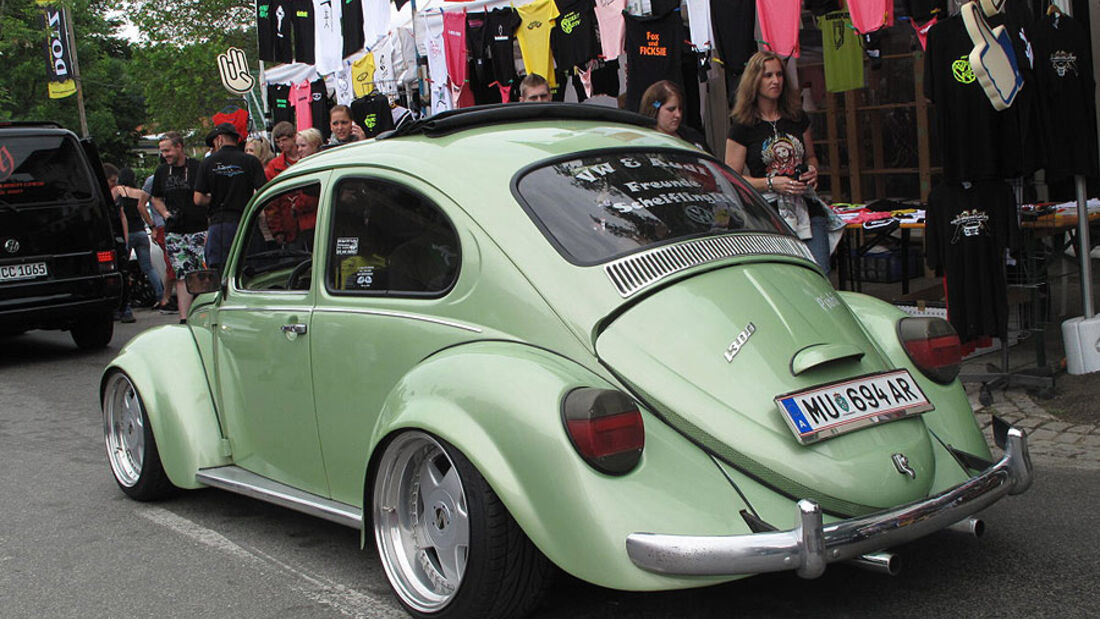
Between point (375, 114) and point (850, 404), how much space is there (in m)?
10.8

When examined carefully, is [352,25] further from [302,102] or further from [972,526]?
[972,526]

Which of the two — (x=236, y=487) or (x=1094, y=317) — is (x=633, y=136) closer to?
(x=236, y=487)

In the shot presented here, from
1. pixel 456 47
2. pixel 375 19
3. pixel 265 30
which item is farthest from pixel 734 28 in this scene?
pixel 265 30

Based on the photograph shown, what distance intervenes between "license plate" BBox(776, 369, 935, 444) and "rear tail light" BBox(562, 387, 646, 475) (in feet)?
1.56

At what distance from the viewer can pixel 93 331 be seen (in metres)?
11.3

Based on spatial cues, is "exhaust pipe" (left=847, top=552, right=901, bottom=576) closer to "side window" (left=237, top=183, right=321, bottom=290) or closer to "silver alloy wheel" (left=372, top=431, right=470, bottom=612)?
"silver alloy wheel" (left=372, top=431, right=470, bottom=612)

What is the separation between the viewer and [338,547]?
177 inches

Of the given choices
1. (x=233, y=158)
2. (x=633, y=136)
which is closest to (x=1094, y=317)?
(x=633, y=136)

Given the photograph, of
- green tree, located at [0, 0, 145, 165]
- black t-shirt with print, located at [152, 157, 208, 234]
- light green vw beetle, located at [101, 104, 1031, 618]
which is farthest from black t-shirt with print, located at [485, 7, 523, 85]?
green tree, located at [0, 0, 145, 165]

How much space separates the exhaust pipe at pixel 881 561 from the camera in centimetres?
303

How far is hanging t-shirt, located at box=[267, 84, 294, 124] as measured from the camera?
1586 centimetres

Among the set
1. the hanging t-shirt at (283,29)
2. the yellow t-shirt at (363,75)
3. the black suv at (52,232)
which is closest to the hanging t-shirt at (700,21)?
the yellow t-shirt at (363,75)

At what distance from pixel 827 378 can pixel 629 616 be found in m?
1.00

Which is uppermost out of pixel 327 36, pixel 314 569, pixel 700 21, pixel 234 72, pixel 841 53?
pixel 327 36
